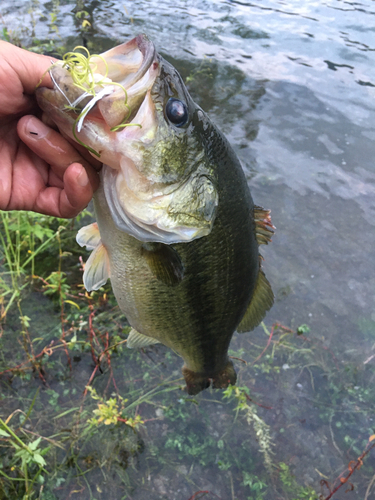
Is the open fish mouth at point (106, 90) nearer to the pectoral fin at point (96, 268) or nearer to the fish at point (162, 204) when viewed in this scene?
the fish at point (162, 204)

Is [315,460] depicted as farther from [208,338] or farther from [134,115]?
[134,115]

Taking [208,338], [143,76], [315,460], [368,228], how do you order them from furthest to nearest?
1. [368,228]
2. [315,460]
3. [208,338]
4. [143,76]

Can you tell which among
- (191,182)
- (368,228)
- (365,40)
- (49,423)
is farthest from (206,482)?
(365,40)

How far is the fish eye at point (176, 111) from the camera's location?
1157 millimetres

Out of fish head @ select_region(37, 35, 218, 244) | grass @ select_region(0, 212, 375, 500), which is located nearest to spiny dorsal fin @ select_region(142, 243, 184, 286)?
fish head @ select_region(37, 35, 218, 244)

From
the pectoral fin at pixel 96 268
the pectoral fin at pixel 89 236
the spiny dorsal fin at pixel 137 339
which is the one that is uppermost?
the pectoral fin at pixel 89 236

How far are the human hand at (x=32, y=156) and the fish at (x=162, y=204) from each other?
8cm

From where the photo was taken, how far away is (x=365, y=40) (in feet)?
25.9

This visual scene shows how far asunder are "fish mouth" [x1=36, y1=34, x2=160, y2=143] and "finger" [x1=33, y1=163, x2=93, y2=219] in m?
0.17

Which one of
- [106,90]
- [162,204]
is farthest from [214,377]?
[106,90]

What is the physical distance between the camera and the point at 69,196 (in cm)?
130

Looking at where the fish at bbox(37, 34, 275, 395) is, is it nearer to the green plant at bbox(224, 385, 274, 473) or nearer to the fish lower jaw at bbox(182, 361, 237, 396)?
the fish lower jaw at bbox(182, 361, 237, 396)

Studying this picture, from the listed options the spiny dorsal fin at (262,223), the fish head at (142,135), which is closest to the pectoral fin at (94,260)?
the fish head at (142,135)

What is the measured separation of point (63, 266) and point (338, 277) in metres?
2.77
